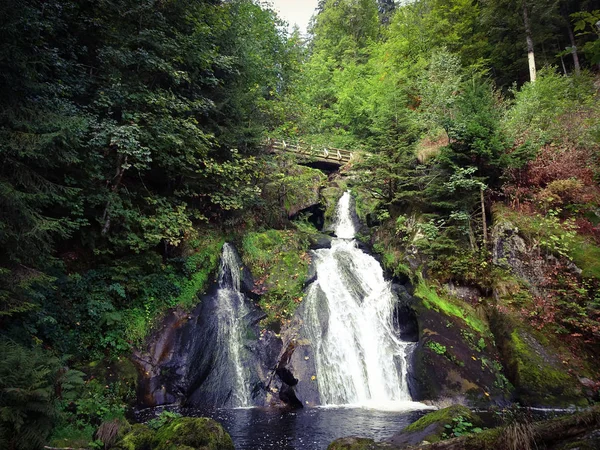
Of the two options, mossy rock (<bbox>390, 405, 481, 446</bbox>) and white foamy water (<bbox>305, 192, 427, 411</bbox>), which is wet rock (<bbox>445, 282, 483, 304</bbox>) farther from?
mossy rock (<bbox>390, 405, 481, 446</bbox>)

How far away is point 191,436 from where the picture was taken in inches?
210

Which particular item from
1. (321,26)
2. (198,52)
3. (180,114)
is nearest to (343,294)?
(180,114)

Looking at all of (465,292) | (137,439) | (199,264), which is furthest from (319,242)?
(137,439)

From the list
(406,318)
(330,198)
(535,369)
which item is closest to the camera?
(535,369)

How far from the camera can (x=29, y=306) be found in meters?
5.35

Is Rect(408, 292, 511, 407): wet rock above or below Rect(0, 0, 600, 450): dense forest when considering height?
below

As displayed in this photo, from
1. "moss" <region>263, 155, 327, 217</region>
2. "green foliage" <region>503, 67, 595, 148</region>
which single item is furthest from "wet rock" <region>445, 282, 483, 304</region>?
"moss" <region>263, 155, 327, 217</region>

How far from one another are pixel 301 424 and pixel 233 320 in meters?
4.12

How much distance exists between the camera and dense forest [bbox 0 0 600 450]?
5.79 meters

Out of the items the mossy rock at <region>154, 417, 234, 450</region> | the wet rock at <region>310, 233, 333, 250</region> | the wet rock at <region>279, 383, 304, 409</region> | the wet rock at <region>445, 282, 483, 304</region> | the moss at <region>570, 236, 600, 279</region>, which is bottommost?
Answer: the wet rock at <region>279, 383, 304, 409</region>

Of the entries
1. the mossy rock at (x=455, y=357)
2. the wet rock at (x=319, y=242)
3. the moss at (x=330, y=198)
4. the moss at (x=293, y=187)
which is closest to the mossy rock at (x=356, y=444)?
the mossy rock at (x=455, y=357)

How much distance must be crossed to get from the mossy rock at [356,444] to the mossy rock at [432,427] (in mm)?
489

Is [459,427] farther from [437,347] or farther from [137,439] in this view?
[137,439]

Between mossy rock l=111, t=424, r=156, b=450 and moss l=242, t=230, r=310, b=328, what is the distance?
5226 millimetres
